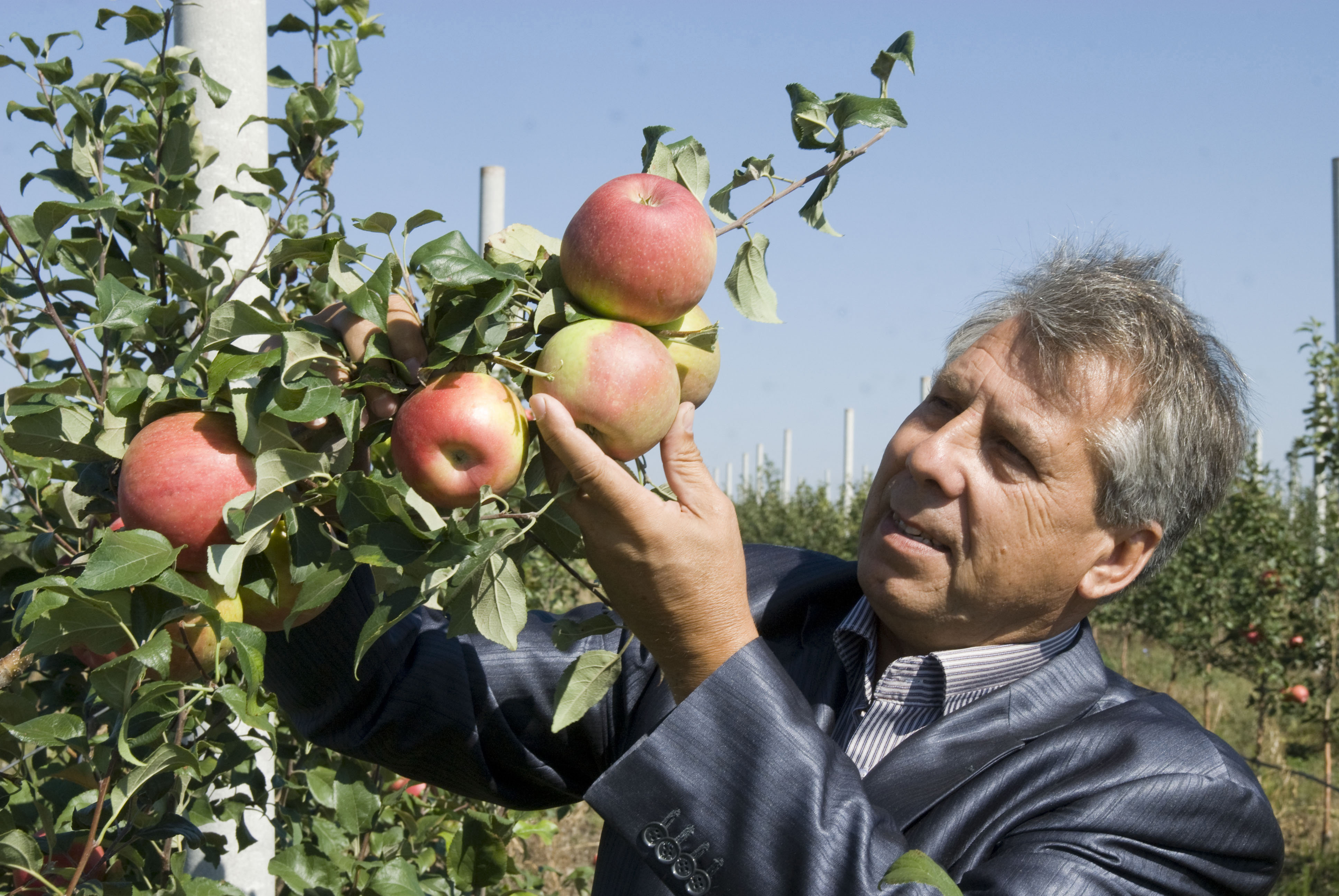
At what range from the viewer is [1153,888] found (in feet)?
3.97

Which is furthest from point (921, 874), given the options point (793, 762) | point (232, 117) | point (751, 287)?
point (232, 117)

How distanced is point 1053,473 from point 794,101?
2.07ft

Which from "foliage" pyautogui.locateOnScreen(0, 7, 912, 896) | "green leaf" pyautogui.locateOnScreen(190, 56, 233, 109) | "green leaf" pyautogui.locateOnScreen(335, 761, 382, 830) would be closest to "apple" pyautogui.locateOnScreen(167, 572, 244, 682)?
"foliage" pyautogui.locateOnScreen(0, 7, 912, 896)

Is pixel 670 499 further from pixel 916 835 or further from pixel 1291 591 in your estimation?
pixel 1291 591

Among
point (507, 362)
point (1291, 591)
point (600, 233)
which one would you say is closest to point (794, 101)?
point (600, 233)

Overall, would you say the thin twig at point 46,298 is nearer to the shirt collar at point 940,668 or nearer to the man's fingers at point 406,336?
the man's fingers at point 406,336

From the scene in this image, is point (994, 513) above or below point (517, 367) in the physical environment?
below

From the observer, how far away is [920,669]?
1441 mm

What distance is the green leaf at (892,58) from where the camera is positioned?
3.53ft

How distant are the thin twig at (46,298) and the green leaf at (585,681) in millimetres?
574

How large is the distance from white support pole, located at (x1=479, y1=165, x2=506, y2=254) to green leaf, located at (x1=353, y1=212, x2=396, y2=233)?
366 cm

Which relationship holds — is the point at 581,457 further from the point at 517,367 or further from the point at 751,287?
the point at 751,287

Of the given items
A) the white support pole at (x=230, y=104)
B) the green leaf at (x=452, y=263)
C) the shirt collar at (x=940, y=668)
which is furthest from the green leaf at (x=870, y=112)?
the white support pole at (x=230, y=104)

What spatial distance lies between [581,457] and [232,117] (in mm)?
961
